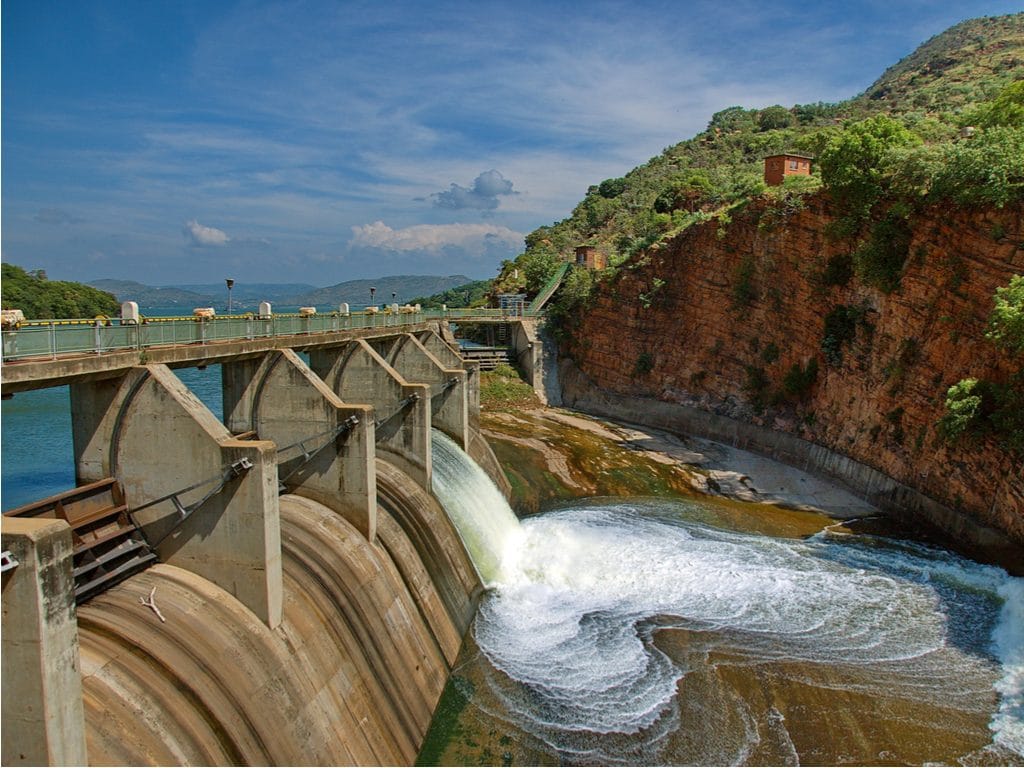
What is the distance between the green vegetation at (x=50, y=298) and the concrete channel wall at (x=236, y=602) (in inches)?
859

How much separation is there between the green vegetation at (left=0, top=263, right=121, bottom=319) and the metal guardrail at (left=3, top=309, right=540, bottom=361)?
17528 mm

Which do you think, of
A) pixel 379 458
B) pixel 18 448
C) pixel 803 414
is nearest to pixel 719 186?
pixel 803 414

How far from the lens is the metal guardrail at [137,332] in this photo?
10.7 meters

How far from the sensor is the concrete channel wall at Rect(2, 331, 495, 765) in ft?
25.3

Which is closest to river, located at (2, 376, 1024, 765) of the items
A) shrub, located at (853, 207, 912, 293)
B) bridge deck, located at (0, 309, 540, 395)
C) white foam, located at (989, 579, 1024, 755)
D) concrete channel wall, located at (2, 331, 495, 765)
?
white foam, located at (989, 579, 1024, 755)

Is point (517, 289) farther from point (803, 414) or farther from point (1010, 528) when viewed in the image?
point (1010, 528)

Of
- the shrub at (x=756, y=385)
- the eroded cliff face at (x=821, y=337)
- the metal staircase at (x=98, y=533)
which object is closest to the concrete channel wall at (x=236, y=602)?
the metal staircase at (x=98, y=533)

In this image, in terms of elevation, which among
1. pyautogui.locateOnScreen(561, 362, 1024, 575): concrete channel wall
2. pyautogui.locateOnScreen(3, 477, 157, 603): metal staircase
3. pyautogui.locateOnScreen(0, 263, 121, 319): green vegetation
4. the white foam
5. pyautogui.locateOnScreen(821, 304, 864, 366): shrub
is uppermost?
pyautogui.locateOnScreen(0, 263, 121, 319): green vegetation

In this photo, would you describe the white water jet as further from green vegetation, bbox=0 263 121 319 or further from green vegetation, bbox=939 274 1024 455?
green vegetation, bbox=0 263 121 319

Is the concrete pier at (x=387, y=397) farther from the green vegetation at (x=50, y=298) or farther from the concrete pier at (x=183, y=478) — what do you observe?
the green vegetation at (x=50, y=298)

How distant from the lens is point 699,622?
60.6 ft

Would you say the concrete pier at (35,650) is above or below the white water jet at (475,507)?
above

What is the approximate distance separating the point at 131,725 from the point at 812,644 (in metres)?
15.4

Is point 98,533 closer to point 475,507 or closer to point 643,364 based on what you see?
point 475,507
